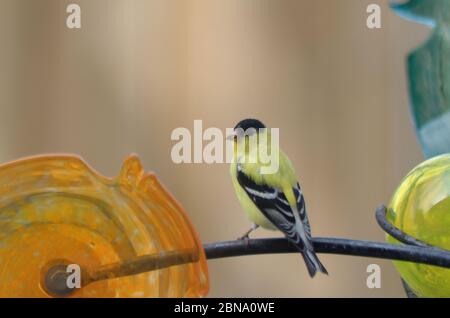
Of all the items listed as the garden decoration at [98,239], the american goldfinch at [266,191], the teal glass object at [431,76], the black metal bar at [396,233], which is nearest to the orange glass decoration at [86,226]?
the garden decoration at [98,239]

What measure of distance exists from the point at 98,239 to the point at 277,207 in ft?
0.90

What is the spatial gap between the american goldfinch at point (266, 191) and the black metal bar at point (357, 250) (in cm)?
3

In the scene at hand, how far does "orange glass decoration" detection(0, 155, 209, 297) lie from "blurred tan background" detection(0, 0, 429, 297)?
4cm

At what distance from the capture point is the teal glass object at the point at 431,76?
3.94 ft

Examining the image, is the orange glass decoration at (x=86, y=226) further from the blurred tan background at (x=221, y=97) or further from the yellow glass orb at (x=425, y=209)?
the yellow glass orb at (x=425, y=209)

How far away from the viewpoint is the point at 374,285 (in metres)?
1.16

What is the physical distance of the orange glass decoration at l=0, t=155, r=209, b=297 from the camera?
0.97 metres

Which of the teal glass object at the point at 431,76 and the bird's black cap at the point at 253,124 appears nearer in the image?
the bird's black cap at the point at 253,124

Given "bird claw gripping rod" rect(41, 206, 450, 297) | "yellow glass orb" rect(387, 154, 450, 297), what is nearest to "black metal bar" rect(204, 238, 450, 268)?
"bird claw gripping rod" rect(41, 206, 450, 297)

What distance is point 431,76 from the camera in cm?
126

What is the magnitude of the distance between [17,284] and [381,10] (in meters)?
0.72

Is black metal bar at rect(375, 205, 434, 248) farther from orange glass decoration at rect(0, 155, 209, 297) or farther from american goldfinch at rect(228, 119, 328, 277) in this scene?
orange glass decoration at rect(0, 155, 209, 297)
